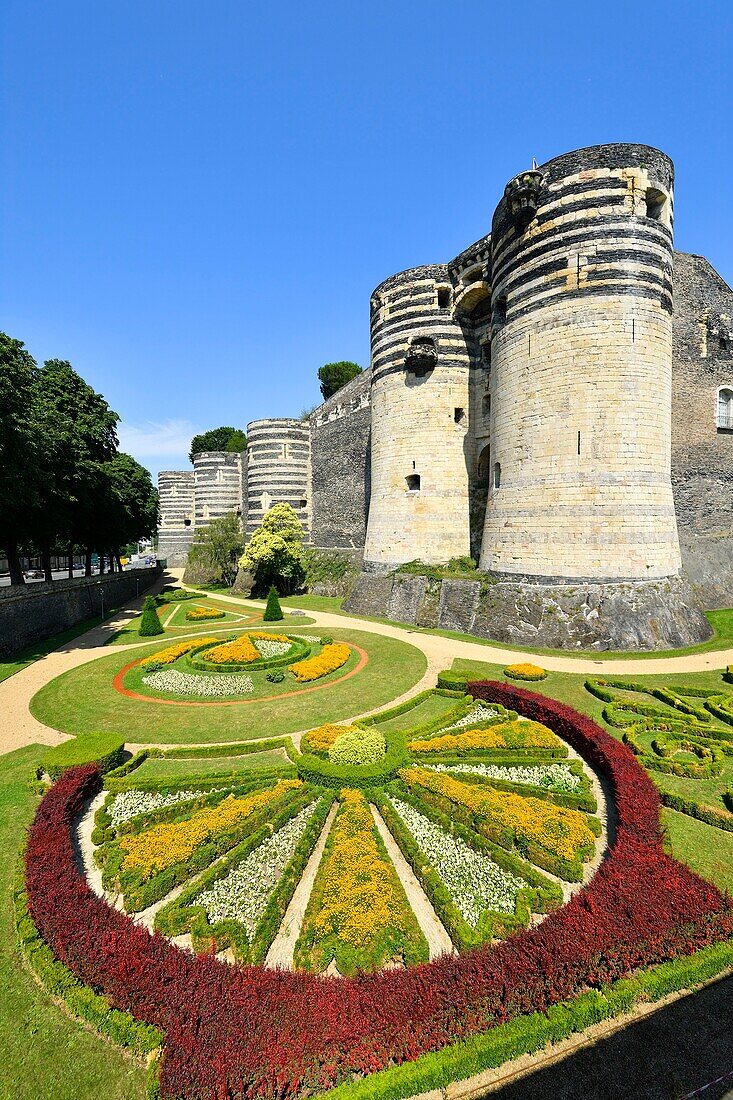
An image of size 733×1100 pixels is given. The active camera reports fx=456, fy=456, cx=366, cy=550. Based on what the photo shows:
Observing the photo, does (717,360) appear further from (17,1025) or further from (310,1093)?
(17,1025)

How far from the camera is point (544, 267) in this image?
19891 mm

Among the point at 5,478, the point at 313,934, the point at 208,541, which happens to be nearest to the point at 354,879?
the point at 313,934

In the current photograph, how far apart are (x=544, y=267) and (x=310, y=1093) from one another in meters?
24.8

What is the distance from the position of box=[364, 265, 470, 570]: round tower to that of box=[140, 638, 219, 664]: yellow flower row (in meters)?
12.5

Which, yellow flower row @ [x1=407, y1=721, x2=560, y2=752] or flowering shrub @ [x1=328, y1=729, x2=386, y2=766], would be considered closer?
flowering shrub @ [x1=328, y1=729, x2=386, y2=766]

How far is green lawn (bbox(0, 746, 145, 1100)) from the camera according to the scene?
4379mm

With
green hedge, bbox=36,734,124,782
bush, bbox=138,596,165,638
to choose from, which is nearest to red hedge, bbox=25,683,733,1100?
green hedge, bbox=36,734,124,782

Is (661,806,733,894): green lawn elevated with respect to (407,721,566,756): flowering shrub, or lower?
lower

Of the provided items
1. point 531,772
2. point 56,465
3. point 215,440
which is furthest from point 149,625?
point 215,440

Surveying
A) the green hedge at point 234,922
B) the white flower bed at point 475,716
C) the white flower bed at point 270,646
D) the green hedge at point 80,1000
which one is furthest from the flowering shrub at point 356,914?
the white flower bed at point 270,646

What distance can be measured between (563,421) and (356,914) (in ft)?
62.5

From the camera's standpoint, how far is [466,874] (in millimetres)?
7172

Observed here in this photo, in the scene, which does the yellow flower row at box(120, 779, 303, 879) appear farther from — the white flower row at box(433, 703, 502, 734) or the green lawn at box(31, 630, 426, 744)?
the white flower row at box(433, 703, 502, 734)

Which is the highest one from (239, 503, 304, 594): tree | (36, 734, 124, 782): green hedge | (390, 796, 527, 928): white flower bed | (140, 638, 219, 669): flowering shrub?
(239, 503, 304, 594): tree
